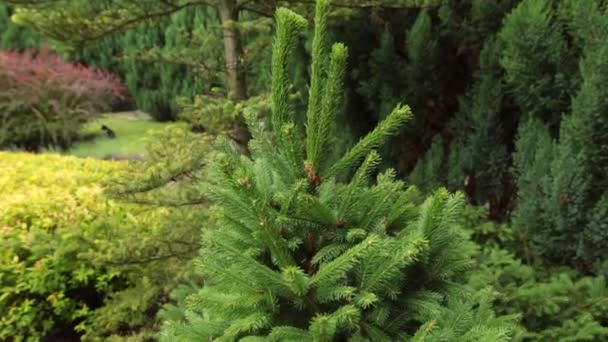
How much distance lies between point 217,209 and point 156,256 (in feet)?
6.78

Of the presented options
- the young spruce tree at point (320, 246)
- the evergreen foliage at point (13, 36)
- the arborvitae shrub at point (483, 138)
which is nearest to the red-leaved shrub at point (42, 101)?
the evergreen foliage at point (13, 36)

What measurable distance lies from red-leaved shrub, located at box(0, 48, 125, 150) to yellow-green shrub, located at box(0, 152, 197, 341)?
5.58 m

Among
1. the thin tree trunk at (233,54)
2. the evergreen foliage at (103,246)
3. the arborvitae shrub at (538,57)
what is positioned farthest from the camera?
the thin tree trunk at (233,54)

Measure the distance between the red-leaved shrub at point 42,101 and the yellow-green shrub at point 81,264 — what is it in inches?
220

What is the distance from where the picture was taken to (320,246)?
1.42 meters

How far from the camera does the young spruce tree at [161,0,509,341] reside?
1.22m

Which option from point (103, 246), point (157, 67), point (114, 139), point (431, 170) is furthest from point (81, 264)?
point (157, 67)

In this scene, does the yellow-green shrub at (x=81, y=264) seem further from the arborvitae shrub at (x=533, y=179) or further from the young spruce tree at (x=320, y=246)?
the arborvitae shrub at (x=533, y=179)

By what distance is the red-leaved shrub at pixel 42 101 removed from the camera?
949 cm

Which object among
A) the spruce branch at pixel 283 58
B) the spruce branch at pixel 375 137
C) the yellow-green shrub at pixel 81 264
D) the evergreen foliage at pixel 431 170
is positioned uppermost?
the spruce branch at pixel 283 58

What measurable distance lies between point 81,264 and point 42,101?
7100 mm

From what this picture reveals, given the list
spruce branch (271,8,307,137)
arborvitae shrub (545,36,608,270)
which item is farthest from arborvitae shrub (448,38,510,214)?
spruce branch (271,8,307,137)

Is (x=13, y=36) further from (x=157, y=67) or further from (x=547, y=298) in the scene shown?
(x=547, y=298)

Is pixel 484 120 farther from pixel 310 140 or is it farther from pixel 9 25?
pixel 9 25
